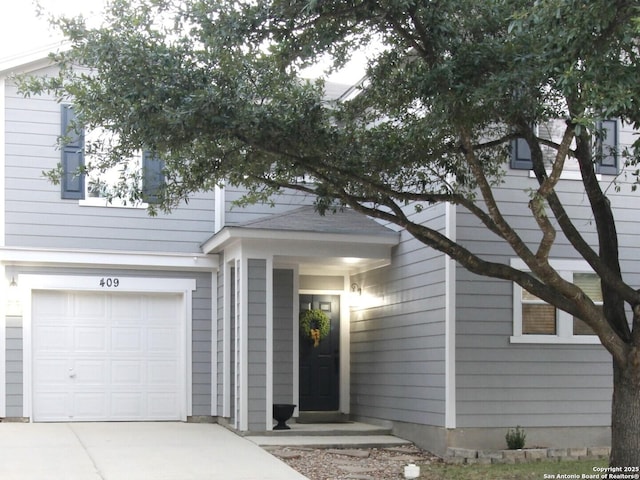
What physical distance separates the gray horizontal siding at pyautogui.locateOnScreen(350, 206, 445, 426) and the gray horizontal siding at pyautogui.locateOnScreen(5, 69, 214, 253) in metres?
3.66

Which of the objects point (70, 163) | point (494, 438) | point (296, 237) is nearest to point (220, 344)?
point (296, 237)

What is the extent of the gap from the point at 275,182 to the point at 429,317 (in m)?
3.23

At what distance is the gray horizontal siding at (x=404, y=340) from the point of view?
36.9 feet

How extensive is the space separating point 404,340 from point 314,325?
210 centimetres

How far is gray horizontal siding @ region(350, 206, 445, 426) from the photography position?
11.2 metres

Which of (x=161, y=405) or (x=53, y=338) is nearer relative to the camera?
(x=53, y=338)

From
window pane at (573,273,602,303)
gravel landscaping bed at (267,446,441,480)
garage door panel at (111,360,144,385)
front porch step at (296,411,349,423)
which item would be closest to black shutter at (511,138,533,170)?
window pane at (573,273,602,303)

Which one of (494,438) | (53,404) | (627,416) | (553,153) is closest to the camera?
(627,416)

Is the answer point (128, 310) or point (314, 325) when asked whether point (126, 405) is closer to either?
point (128, 310)

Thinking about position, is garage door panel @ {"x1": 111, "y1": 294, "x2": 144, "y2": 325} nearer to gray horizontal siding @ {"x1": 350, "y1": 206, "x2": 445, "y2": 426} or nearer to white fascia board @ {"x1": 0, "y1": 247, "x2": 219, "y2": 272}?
white fascia board @ {"x1": 0, "y1": 247, "x2": 219, "y2": 272}

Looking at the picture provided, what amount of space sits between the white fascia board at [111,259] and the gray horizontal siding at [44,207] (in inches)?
4.1

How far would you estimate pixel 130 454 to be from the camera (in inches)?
392

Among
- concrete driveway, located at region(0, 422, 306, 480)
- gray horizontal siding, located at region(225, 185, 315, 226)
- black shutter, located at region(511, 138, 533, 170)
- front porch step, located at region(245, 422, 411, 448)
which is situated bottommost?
front porch step, located at region(245, 422, 411, 448)

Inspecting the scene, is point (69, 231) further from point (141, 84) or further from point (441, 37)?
point (441, 37)
